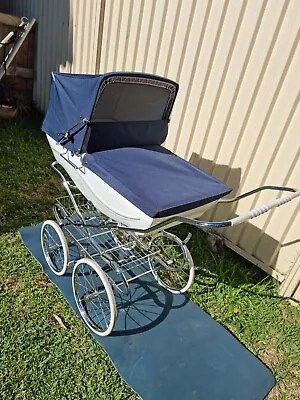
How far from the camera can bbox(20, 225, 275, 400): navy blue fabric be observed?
78.6 inches

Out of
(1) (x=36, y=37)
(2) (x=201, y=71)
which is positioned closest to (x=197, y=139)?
(2) (x=201, y=71)

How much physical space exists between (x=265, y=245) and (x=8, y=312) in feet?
6.98

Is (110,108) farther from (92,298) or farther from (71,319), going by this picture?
(71,319)

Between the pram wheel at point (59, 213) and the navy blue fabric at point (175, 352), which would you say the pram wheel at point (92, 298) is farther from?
the pram wheel at point (59, 213)

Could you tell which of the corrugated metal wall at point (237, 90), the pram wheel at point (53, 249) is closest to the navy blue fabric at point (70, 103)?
the pram wheel at point (53, 249)

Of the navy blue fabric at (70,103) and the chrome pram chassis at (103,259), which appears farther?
the chrome pram chassis at (103,259)

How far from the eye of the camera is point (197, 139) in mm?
3139

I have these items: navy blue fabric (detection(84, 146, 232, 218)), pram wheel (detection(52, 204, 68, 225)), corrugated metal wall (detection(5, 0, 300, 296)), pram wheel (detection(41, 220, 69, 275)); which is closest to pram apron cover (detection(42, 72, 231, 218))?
navy blue fabric (detection(84, 146, 232, 218))

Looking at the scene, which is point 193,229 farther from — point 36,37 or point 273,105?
point 36,37

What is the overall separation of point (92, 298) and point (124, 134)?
118 cm

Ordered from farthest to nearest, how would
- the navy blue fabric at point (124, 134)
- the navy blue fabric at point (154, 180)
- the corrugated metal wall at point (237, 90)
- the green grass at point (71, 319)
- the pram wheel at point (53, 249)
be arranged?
the pram wheel at point (53, 249), the corrugated metal wall at point (237, 90), the navy blue fabric at point (124, 134), the green grass at point (71, 319), the navy blue fabric at point (154, 180)

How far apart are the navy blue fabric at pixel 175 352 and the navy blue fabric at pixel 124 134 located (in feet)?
3.65

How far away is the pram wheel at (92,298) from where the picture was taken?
→ 214cm

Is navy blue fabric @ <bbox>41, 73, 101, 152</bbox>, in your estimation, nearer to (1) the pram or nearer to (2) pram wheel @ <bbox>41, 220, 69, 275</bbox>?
(1) the pram
